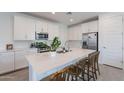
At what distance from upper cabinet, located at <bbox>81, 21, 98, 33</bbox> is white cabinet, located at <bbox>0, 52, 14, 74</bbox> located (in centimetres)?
408

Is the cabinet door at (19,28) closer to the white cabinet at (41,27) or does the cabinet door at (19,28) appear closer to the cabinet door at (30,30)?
the cabinet door at (30,30)

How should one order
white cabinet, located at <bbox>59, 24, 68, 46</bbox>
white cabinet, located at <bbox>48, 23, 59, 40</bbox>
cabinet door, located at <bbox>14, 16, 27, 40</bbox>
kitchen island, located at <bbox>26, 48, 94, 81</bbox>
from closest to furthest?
kitchen island, located at <bbox>26, 48, 94, 81</bbox> → cabinet door, located at <bbox>14, 16, 27, 40</bbox> → white cabinet, located at <bbox>48, 23, 59, 40</bbox> → white cabinet, located at <bbox>59, 24, 68, 46</bbox>

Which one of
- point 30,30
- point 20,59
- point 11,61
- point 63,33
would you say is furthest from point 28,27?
point 63,33

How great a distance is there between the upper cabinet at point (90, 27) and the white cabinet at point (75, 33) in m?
0.46

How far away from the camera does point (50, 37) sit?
214 inches

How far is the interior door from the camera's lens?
3925 mm

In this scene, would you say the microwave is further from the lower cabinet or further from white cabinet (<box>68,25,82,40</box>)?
white cabinet (<box>68,25,82,40</box>)

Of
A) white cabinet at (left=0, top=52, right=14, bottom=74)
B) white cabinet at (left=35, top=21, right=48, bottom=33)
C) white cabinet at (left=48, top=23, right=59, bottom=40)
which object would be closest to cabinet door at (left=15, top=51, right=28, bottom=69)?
white cabinet at (left=0, top=52, right=14, bottom=74)

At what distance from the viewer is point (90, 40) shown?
5.20 meters

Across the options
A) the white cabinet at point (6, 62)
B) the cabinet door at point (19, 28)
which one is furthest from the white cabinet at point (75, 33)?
the white cabinet at point (6, 62)

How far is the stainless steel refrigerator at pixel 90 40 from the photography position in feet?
16.1
